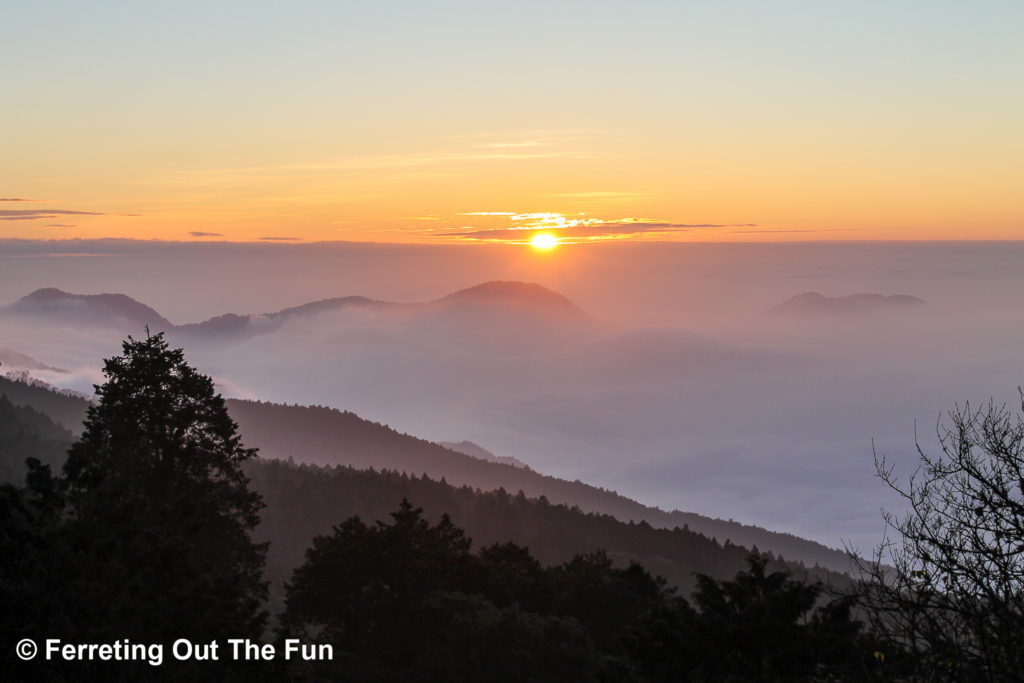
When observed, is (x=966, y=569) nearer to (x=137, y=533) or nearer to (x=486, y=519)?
(x=137, y=533)

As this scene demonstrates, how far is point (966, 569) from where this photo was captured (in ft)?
48.2

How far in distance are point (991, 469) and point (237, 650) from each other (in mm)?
17245

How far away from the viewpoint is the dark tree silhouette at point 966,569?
45.3ft

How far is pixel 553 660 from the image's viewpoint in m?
39.0

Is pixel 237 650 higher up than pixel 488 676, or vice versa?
pixel 237 650

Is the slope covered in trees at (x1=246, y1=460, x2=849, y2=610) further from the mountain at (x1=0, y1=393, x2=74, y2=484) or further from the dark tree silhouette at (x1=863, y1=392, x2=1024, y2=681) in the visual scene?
the dark tree silhouette at (x1=863, y1=392, x2=1024, y2=681)

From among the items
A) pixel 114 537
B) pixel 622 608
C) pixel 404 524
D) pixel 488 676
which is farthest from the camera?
pixel 622 608

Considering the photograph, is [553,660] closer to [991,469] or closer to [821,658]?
[821,658]

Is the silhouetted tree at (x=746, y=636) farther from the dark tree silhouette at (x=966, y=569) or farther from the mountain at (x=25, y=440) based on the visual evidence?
the mountain at (x=25, y=440)

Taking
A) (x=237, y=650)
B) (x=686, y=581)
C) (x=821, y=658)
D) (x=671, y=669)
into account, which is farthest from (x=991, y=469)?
(x=686, y=581)

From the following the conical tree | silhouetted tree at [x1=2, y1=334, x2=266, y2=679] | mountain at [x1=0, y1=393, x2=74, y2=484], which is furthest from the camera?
mountain at [x1=0, y1=393, x2=74, y2=484]

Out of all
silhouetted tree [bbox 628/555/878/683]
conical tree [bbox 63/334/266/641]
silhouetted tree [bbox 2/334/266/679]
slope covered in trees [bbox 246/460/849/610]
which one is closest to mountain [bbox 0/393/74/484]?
slope covered in trees [bbox 246/460/849/610]

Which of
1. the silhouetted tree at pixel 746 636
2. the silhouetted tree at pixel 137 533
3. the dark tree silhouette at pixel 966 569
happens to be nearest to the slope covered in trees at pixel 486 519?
the silhouetted tree at pixel 137 533

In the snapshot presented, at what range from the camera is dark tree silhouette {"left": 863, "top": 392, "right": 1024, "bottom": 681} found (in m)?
13.8
